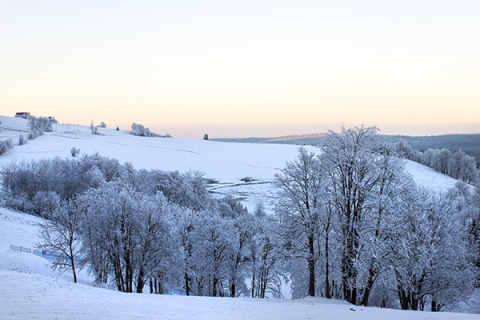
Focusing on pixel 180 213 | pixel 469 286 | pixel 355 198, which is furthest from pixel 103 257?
A: pixel 469 286

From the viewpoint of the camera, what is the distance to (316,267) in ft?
91.8

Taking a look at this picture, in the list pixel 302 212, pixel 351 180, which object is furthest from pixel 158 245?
pixel 351 180

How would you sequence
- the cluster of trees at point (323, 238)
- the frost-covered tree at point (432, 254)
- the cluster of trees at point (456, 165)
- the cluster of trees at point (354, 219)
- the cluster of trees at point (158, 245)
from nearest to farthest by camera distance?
the cluster of trees at point (354, 219), the cluster of trees at point (323, 238), the frost-covered tree at point (432, 254), the cluster of trees at point (158, 245), the cluster of trees at point (456, 165)

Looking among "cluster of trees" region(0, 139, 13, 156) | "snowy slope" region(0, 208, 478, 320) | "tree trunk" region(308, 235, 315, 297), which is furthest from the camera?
"cluster of trees" region(0, 139, 13, 156)

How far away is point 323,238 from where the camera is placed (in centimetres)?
2820

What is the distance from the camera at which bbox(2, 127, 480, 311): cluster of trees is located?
86.0 feet

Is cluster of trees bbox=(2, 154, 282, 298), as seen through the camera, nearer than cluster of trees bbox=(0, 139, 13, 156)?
Yes

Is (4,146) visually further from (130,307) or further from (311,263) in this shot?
(311,263)

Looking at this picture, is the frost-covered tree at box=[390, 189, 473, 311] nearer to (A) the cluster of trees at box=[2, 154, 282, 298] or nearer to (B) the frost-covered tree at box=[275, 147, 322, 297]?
(B) the frost-covered tree at box=[275, 147, 322, 297]

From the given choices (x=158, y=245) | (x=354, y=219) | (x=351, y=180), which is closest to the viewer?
(x=354, y=219)

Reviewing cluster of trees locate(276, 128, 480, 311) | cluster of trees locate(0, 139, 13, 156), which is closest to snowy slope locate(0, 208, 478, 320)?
cluster of trees locate(276, 128, 480, 311)

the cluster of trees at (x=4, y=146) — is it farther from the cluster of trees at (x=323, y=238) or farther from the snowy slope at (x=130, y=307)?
the snowy slope at (x=130, y=307)

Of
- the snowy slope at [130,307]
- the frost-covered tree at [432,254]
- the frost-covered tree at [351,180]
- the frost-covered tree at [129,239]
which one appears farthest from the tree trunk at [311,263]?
the frost-covered tree at [129,239]

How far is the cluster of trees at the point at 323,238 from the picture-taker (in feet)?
86.0
